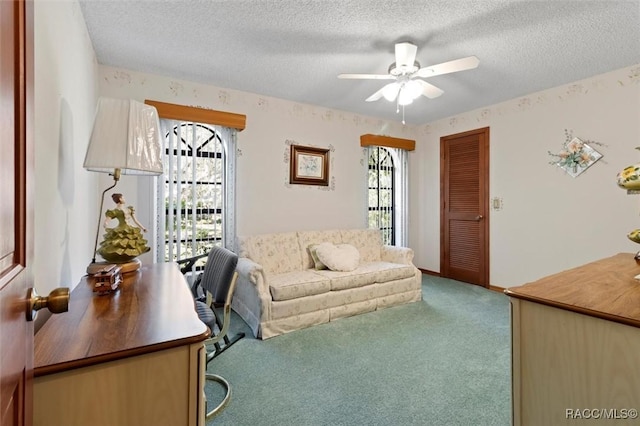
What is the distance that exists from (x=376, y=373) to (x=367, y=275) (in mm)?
1219

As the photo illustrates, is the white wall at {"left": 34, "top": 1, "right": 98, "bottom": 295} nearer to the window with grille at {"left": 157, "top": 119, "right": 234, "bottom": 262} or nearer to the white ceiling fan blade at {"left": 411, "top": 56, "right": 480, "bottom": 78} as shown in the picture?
the window with grille at {"left": 157, "top": 119, "right": 234, "bottom": 262}

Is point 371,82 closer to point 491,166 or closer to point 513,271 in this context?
point 491,166

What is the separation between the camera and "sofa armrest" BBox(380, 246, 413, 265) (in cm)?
373

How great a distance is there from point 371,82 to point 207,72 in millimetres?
1605

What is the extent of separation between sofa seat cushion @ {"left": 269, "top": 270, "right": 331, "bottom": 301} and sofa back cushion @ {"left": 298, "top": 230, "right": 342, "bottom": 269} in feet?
1.40

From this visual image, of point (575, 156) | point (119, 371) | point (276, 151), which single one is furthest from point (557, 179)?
point (119, 371)

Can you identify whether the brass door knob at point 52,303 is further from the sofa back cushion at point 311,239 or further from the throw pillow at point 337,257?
the sofa back cushion at point 311,239

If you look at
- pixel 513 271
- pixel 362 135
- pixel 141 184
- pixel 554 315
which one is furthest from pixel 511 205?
pixel 141 184

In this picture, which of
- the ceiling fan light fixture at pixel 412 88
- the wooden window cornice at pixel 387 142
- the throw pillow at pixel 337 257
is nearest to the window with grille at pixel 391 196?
the wooden window cornice at pixel 387 142

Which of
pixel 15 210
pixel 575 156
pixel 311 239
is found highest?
pixel 575 156

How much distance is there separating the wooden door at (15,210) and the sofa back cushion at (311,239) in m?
2.93

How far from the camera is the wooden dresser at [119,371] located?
773 millimetres

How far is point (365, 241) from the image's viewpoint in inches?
157

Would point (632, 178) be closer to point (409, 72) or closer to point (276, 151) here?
point (409, 72)
